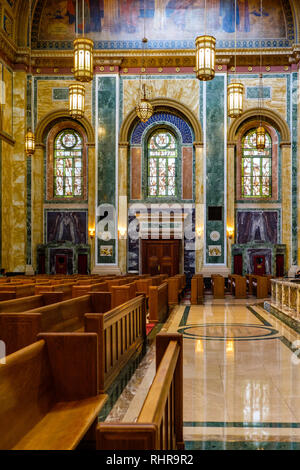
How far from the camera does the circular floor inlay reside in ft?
25.1

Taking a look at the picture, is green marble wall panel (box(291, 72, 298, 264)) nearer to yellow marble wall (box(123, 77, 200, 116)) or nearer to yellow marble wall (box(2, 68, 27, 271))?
yellow marble wall (box(123, 77, 200, 116))

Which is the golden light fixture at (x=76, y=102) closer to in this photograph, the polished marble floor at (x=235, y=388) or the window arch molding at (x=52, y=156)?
the window arch molding at (x=52, y=156)

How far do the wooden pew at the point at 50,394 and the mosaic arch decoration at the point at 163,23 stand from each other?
18.5 meters

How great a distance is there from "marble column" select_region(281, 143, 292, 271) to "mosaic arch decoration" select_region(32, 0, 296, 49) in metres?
4.41

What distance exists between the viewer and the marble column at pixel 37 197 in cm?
1938

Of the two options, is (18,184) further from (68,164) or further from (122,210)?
(122,210)

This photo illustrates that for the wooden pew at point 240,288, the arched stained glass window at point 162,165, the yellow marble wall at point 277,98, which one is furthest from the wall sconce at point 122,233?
the yellow marble wall at point 277,98

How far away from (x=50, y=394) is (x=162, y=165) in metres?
17.7

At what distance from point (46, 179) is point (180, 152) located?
553 centimetres

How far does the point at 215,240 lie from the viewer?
62.4 feet

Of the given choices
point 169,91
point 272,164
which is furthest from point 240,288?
point 169,91

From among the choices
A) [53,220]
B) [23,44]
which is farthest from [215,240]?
[23,44]

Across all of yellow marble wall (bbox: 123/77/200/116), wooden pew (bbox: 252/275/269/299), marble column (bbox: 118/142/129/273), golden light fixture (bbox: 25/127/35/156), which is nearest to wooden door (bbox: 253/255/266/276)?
wooden pew (bbox: 252/275/269/299)

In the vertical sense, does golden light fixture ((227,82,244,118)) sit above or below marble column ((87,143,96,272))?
above
